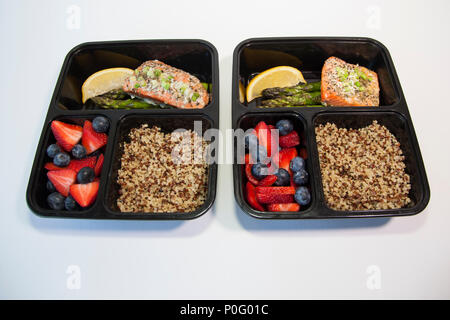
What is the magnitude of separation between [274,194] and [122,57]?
1245 millimetres

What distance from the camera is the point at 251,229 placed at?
1613 millimetres

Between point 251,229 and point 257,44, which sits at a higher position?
point 257,44

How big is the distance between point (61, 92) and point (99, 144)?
39 centimetres

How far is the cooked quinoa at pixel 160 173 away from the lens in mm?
1560

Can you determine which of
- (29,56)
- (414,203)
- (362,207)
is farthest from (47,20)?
(414,203)

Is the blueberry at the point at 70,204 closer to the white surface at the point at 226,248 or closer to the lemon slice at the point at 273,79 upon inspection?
the white surface at the point at 226,248

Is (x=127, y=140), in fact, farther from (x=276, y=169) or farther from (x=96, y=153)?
(x=276, y=169)

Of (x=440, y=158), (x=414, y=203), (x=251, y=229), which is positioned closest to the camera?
(x=414, y=203)

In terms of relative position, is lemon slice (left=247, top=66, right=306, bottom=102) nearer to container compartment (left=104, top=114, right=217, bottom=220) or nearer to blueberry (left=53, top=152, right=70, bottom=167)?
container compartment (left=104, top=114, right=217, bottom=220)

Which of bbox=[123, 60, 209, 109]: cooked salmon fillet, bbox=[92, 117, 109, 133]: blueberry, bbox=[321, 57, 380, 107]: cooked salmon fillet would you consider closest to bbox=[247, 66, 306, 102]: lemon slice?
bbox=[321, 57, 380, 107]: cooked salmon fillet

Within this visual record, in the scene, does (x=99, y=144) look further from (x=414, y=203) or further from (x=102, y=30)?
(x=414, y=203)

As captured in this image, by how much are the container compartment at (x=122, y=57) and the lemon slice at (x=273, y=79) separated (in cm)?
26

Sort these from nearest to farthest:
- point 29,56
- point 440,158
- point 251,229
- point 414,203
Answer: point 414,203
point 251,229
point 440,158
point 29,56

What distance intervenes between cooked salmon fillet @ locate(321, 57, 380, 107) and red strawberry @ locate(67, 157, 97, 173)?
→ 4.20 feet
